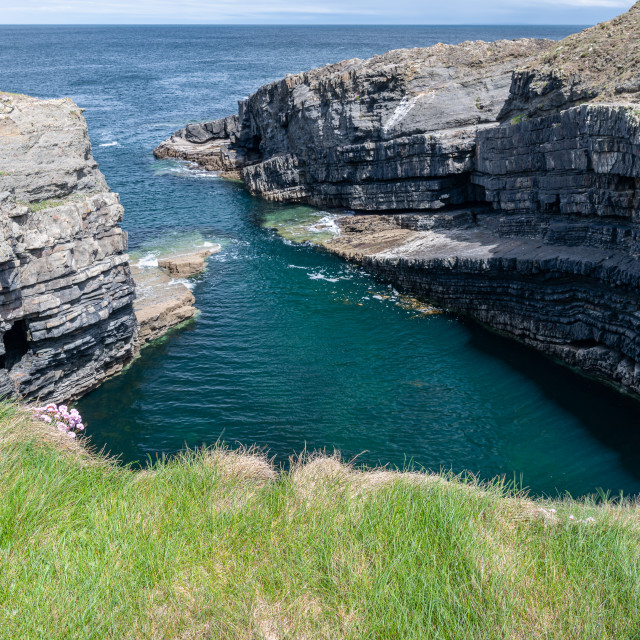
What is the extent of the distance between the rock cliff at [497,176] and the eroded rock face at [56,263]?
63.8 ft

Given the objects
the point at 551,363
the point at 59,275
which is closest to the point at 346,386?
the point at 551,363

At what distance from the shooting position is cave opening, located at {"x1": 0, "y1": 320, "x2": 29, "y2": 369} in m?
26.7

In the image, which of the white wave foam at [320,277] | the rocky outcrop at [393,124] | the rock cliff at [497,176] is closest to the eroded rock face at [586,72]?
the rock cliff at [497,176]

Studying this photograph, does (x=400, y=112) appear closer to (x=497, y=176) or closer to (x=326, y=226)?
(x=326, y=226)

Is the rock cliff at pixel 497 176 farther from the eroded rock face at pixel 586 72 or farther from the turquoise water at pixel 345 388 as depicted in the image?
the turquoise water at pixel 345 388

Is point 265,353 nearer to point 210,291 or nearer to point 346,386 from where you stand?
point 346,386

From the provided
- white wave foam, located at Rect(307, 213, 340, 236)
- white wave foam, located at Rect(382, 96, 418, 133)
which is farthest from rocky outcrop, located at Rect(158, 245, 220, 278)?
white wave foam, located at Rect(382, 96, 418, 133)

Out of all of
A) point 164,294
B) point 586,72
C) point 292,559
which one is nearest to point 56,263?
point 164,294

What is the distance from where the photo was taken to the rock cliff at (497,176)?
30.5 meters

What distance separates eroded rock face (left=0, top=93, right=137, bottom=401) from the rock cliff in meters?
19.4

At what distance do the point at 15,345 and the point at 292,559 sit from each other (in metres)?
20.9

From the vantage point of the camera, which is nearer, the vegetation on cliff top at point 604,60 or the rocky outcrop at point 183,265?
the vegetation on cliff top at point 604,60

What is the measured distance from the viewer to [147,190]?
63.9 meters

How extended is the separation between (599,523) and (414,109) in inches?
1568
